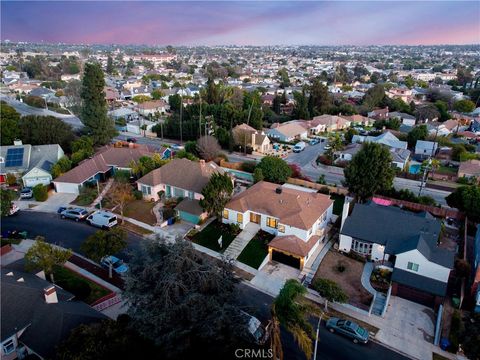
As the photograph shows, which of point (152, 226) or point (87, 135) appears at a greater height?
point (87, 135)

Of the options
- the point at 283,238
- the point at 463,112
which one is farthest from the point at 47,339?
the point at 463,112

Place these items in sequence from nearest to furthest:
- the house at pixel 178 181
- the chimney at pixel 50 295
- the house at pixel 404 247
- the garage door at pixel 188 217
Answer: the chimney at pixel 50 295 < the house at pixel 404 247 < the garage door at pixel 188 217 < the house at pixel 178 181

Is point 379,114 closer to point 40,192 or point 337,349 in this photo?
point 40,192

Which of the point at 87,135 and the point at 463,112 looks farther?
the point at 463,112

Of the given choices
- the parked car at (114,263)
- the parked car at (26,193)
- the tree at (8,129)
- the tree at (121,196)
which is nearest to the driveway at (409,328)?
the parked car at (114,263)

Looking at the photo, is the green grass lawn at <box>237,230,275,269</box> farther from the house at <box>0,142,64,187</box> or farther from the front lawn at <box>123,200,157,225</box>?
the house at <box>0,142,64,187</box>

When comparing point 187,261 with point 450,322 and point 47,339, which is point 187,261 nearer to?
point 47,339

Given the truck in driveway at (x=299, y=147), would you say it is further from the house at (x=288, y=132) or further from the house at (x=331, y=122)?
the house at (x=331, y=122)
